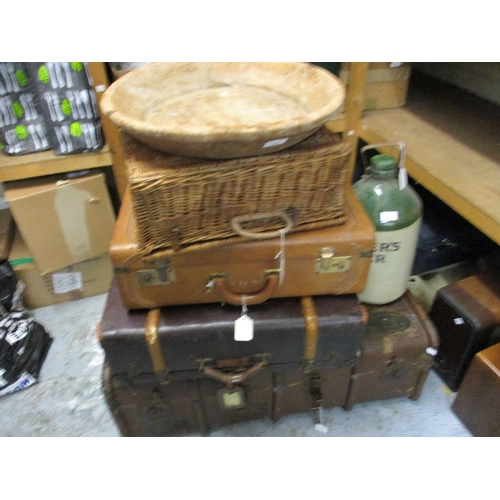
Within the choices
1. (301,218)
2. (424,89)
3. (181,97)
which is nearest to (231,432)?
(301,218)

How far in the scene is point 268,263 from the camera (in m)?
0.88

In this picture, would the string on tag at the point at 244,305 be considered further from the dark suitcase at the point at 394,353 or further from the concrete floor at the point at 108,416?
the concrete floor at the point at 108,416

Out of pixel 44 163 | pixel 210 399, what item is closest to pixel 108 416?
pixel 210 399

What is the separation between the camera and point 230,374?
0.95 m

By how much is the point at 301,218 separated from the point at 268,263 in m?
0.12

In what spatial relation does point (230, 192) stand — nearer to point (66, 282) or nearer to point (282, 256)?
point (282, 256)

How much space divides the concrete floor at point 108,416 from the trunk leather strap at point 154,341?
374 millimetres

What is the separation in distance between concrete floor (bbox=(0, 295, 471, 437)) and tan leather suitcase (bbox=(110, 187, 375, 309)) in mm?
499

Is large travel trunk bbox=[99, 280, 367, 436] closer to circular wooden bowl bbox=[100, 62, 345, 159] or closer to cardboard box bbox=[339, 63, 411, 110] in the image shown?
circular wooden bowl bbox=[100, 62, 345, 159]

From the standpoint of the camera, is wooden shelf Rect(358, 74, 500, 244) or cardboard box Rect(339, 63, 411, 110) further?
cardboard box Rect(339, 63, 411, 110)

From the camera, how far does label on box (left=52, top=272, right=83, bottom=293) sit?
1.53 metres

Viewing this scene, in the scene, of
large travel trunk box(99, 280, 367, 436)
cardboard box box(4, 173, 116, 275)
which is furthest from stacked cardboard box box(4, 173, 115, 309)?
large travel trunk box(99, 280, 367, 436)

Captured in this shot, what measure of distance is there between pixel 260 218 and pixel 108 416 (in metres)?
0.86

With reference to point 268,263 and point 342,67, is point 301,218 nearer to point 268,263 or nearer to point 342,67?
point 268,263
